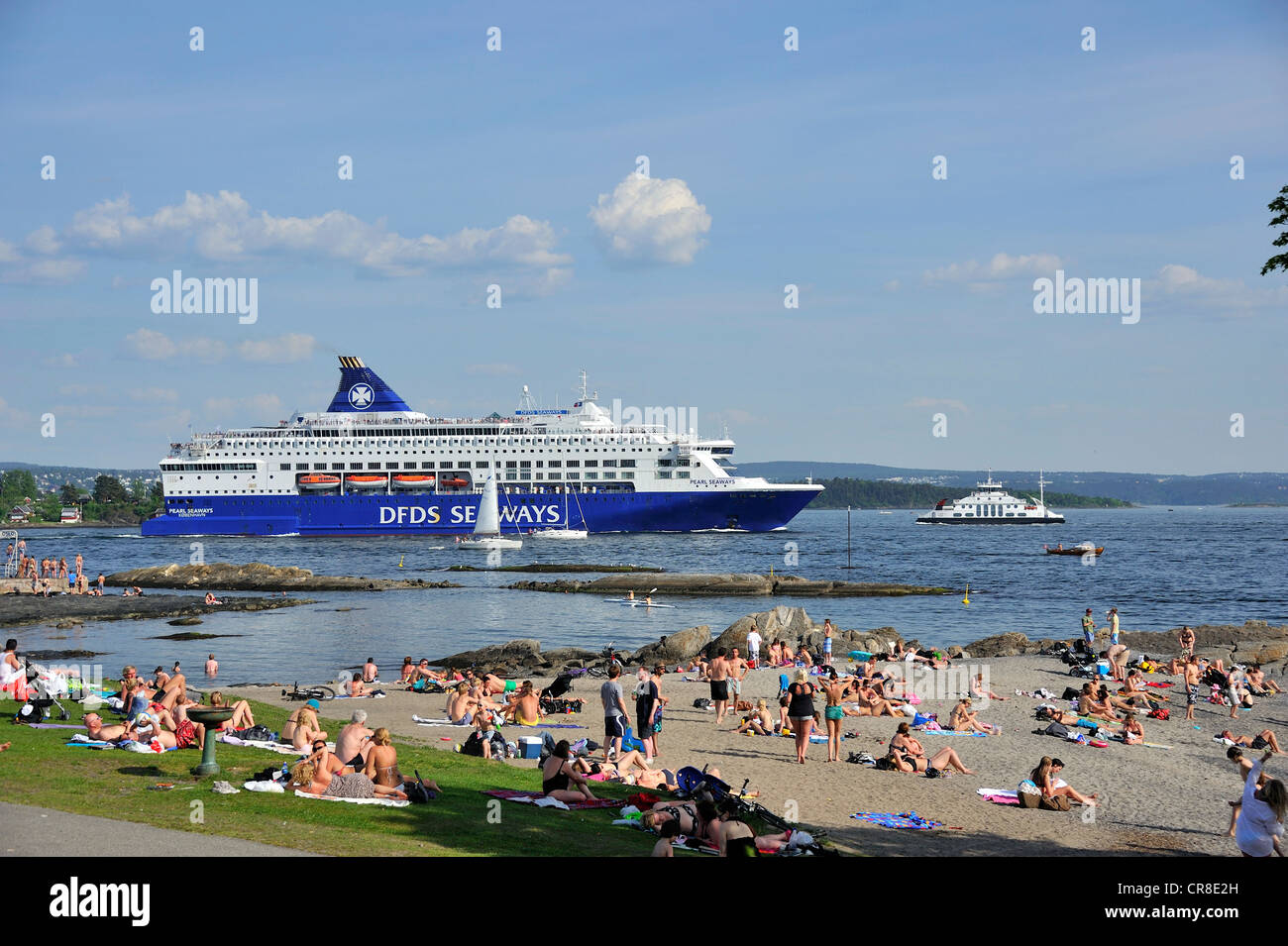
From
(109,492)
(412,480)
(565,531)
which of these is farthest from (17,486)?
(565,531)

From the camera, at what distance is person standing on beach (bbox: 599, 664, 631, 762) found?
14.4m

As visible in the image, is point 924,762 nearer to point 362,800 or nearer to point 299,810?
point 362,800

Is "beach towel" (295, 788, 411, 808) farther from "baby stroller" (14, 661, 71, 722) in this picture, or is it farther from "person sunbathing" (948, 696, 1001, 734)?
"person sunbathing" (948, 696, 1001, 734)

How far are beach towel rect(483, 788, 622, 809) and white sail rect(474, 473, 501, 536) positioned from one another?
7010cm

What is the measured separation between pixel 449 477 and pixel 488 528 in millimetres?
13447

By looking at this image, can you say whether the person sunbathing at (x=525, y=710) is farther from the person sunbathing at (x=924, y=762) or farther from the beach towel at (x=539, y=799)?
the person sunbathing at (x=924, y=762)

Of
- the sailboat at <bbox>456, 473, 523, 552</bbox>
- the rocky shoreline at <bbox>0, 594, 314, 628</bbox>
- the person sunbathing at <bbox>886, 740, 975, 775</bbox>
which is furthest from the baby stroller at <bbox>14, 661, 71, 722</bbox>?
the sailboat at <bbox>456, 473, 523, 552</bbox>

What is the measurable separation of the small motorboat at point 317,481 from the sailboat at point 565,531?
18.7m

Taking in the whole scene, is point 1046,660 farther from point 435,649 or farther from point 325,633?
point 325,633

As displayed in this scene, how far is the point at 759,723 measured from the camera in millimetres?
17859
